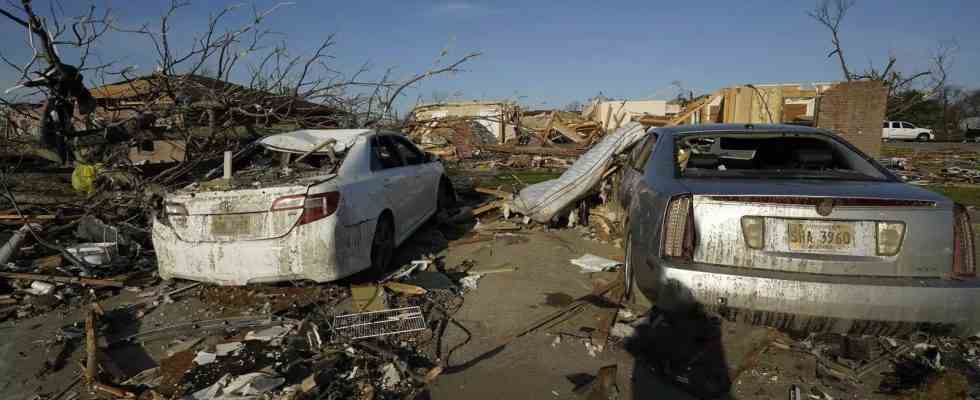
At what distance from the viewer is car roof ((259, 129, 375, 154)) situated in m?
4.87

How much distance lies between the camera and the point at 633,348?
320 cm

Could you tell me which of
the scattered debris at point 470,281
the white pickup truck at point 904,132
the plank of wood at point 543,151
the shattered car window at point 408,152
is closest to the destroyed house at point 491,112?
the plank of wood at point 543,151

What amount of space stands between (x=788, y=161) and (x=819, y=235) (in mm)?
1643

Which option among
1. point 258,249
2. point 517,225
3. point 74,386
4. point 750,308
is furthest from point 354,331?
point 517,225

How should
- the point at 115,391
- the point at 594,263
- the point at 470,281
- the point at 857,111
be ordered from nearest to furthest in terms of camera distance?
the point at 115,391 → the point at 470,281 → the point at 594,263 → the point at 857,111

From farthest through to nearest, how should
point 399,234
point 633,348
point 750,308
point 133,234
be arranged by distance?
point 133,234 → point 399,234 → point 633,348 → point 750,308

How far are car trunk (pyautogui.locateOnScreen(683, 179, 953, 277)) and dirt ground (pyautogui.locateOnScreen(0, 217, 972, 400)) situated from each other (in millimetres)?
679

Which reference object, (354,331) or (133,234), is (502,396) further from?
(133,234)

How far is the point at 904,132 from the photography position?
33.8m

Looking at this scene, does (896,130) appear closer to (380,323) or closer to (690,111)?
(690,111)

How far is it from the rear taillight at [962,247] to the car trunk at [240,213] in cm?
417

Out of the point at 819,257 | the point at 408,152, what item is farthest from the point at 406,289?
the point at 819,257

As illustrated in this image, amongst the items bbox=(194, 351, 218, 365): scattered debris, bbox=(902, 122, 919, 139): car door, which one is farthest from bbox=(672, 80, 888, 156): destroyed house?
bbox=(902, 122, 919, 139): car door

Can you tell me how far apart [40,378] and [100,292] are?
172 centimetres
